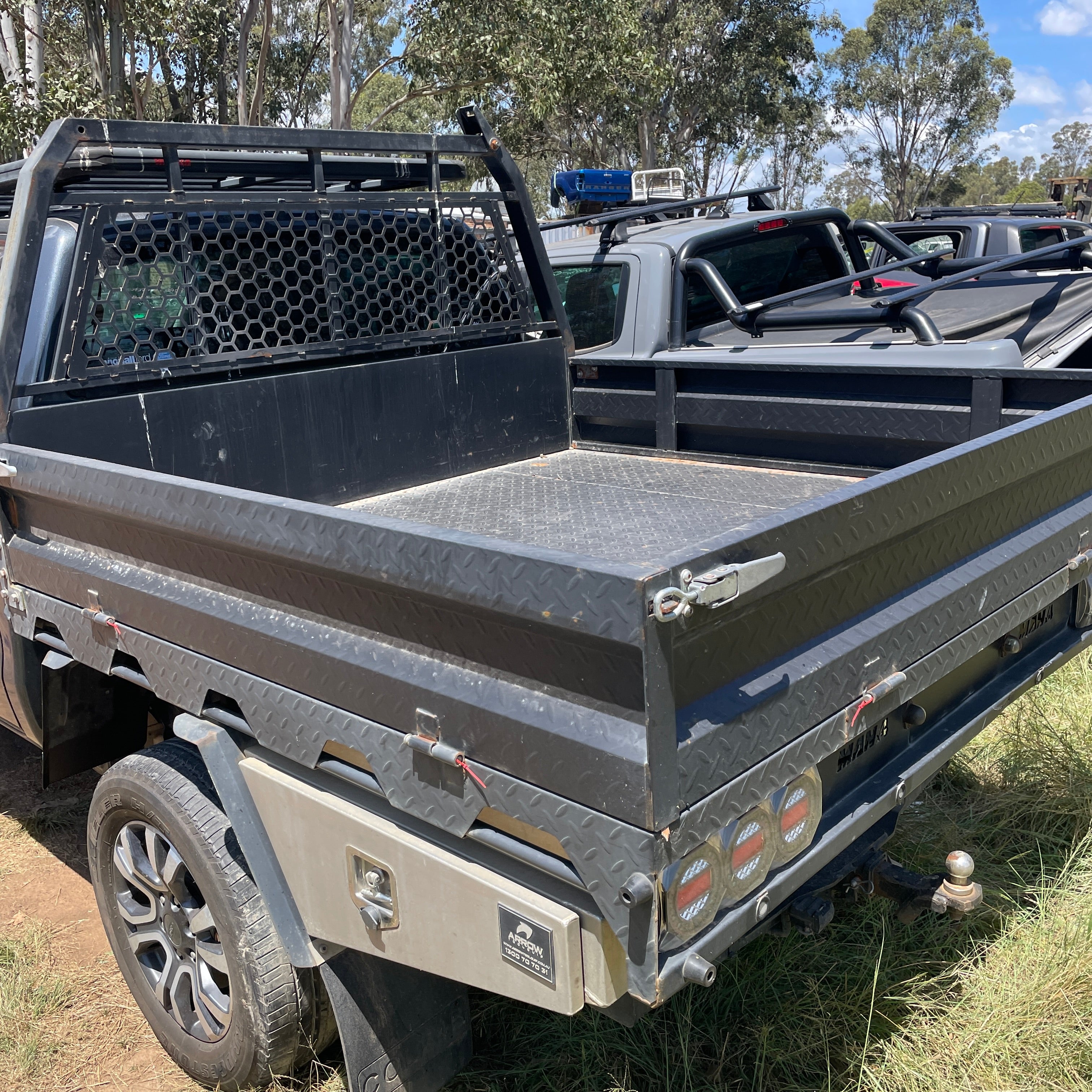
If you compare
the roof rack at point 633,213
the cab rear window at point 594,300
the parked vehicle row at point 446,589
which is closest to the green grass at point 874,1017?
the parked vehicle row at point 446,589

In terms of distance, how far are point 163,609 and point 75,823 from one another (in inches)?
86.4

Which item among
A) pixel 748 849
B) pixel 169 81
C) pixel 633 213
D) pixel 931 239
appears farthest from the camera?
pixel 169 81

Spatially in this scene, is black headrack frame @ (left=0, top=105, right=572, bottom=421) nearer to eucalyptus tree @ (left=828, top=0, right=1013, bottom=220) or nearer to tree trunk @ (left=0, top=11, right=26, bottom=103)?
tree trunk @ (left=0, top=11, right=26, bottom=103)

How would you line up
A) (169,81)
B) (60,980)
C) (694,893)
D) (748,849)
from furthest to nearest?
(169,81) < (60,980) < (748,849) < (694,893)

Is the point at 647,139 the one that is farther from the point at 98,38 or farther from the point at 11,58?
the point at 11,58

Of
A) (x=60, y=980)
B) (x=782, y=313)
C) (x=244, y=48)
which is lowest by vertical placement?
(x=60, y=980)

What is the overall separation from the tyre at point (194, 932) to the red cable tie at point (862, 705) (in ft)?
4.38

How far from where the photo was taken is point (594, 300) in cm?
559

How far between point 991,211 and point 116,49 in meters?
11.6

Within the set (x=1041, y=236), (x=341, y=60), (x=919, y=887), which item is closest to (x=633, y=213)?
(x=919, y=887)

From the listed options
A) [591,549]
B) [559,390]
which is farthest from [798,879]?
[559,390]

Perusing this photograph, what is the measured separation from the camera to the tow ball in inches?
93.0

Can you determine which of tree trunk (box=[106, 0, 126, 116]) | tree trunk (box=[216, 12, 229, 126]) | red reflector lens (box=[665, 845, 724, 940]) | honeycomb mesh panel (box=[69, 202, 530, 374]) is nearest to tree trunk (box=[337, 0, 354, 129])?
tree trunk (box=[216, 12, 229, 126])

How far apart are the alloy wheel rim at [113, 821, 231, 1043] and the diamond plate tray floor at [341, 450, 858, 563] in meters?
1.08
